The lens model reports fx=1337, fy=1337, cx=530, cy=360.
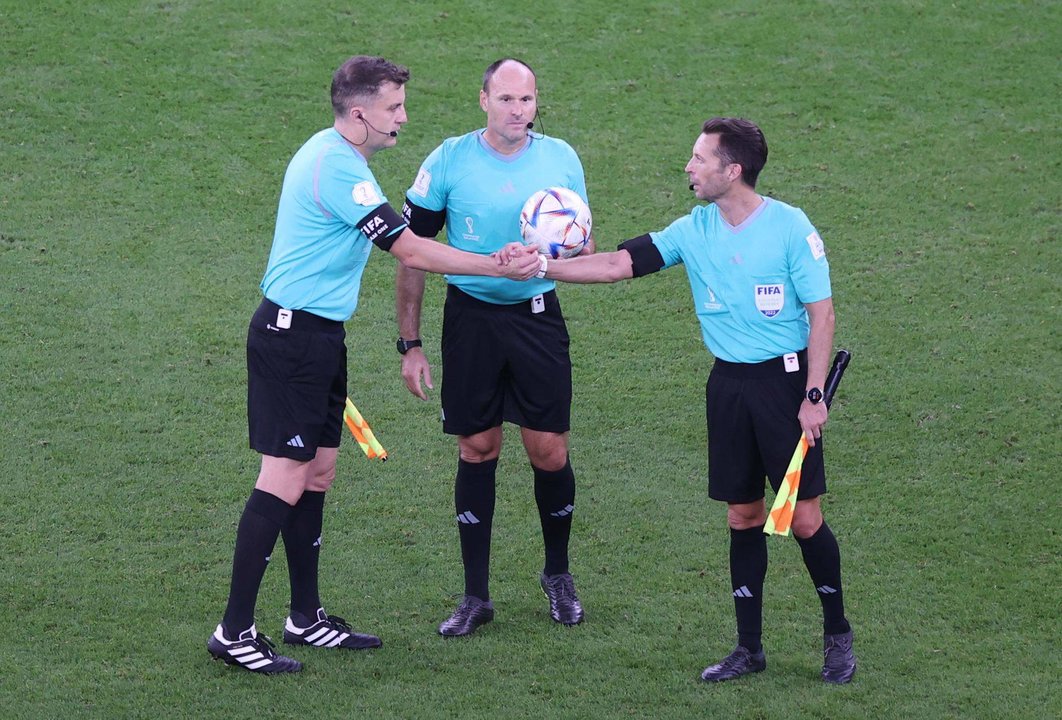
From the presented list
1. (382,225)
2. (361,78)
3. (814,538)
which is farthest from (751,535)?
(361,78)

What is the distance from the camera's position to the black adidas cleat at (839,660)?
4.43 m

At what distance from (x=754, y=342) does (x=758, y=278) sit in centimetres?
21

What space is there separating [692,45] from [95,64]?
164 inches

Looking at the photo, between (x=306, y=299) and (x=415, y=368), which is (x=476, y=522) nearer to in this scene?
(x=415, y=368)

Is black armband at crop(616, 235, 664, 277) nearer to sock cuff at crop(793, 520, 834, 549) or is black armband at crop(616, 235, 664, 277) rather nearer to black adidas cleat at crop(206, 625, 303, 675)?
sock cuff at crop(793, 520, 834, 549)

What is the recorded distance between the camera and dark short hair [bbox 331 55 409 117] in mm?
4340

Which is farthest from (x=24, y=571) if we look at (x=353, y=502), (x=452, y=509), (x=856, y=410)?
(x=856, y=410)

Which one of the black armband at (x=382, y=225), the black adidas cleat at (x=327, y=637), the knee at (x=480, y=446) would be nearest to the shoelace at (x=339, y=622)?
the black adidas cleat at (x=327, y=637)

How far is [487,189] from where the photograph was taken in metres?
4.68

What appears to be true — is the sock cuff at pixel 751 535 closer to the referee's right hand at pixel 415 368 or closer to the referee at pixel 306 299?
the referee at pixel 306 299

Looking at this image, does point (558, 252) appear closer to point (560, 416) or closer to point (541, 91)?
point (560, 416)

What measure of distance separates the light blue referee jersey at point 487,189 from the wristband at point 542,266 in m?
0.18

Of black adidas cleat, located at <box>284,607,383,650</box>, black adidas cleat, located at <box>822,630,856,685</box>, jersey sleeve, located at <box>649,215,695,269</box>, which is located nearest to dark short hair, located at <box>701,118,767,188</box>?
jersey sleeve, located at <box>649,215,695,269</box>

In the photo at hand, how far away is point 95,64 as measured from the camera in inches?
360
